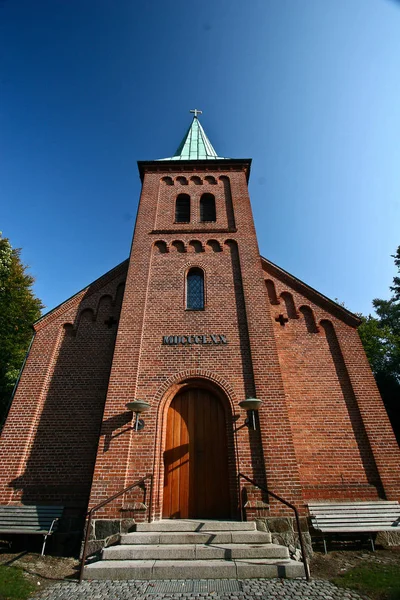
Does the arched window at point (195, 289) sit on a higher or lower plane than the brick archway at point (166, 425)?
higher

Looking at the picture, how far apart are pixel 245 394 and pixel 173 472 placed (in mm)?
2424

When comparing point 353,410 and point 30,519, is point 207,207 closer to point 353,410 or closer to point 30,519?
point 353,410

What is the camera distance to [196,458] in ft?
23.3

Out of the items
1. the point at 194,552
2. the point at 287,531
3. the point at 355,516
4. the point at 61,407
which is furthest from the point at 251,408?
the point at 61,407

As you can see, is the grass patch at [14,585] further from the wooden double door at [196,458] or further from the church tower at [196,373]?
the wooden double door at [196,458]

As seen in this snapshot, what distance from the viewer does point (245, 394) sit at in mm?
7426

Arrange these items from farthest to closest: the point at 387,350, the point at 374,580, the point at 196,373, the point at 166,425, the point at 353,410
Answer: the point at 387,350 < the point at 353,410 < the point at 196,373 < the point at 166,425 < the point at 374,580

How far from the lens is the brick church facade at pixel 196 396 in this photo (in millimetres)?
6707

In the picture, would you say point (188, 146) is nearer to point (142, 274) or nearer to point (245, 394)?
point (142, 274)

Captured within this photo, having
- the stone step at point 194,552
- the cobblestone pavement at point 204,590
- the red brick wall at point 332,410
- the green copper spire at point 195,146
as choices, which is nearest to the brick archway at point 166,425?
the stone step at point 194,552

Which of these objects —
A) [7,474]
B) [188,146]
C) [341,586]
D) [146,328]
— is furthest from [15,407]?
[188,146]

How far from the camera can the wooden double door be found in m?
6.69

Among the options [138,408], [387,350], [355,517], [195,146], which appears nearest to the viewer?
[355,517]

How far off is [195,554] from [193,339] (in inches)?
179
